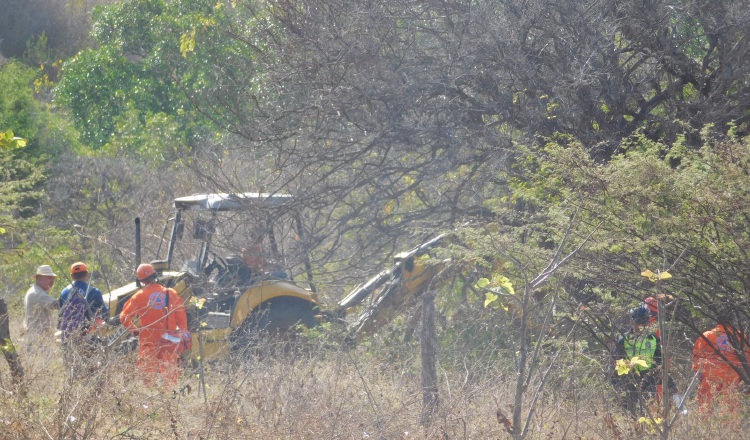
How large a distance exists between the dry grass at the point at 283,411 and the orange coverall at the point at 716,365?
14.3 inches

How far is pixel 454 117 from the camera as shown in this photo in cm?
1023

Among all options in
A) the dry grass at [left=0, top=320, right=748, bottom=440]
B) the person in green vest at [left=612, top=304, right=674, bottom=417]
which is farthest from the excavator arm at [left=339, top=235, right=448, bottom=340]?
the dry grass at [left=0, top=320, right=748, bottom=440]

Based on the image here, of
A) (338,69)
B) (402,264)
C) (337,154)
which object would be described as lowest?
(402,264)

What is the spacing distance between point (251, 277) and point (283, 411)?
15.4ft

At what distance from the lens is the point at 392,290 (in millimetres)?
10898

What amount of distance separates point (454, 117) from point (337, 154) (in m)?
1.39

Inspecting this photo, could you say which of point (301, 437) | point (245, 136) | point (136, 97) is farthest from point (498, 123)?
point (136, 97)

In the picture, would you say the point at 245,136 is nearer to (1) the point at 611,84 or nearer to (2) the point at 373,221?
(2) the point at 373,221

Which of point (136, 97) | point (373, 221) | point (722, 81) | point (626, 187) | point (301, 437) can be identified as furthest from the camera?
point (136, 97)

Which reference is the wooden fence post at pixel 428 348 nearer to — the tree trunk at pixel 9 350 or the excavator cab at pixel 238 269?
the tree trunk at pixel 9 350

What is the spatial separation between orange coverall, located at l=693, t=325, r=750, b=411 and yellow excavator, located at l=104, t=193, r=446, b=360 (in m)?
3.31

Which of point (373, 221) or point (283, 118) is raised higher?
point (283, 118)

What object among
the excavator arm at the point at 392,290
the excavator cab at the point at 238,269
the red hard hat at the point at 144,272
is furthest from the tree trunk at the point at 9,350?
the excavator arm at the point at 392,290

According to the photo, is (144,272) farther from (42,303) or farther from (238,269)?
(42,303)
